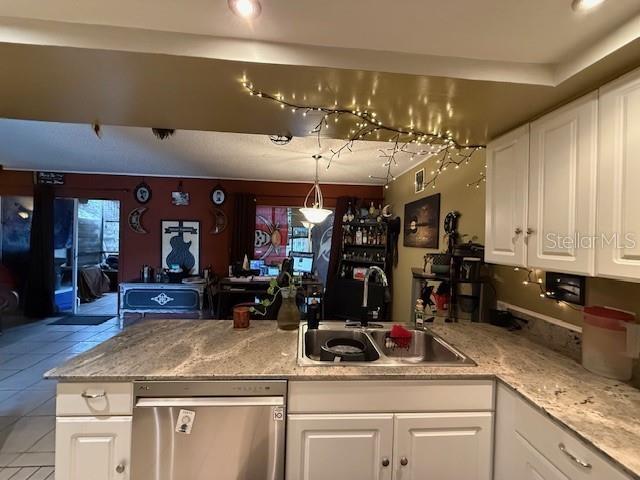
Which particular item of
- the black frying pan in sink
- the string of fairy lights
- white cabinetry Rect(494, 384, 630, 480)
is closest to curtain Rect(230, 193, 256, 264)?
the string of fairy lights

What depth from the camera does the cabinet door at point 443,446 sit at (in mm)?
1342

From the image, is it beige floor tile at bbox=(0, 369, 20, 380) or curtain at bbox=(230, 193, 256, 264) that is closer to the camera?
beige floor tile at bbox=(0, 369, 20, 380)

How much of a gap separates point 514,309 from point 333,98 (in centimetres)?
173

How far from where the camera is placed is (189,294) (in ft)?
14.9

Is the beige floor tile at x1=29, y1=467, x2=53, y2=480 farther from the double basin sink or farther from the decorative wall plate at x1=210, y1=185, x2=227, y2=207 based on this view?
the decorative wall plate at x1=210, y1=185, x2=227, y2=207

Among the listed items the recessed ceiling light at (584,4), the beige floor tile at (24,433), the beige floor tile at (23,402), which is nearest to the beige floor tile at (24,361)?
the beige floor tile at (23,402)

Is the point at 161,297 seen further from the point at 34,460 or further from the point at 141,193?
the point at 34,460

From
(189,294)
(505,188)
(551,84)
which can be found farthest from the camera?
(189,294)

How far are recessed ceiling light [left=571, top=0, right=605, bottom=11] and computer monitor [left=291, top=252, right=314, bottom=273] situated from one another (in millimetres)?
4681

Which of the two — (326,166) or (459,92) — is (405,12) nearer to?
(459,92)

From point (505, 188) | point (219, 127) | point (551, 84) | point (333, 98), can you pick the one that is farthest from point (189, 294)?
point (551, 84)

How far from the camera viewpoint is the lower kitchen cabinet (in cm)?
131

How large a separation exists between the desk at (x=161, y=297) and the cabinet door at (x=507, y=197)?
13.1 ft

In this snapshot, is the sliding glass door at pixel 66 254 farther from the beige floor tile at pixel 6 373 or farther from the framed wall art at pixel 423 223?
the framed wall art at pixel 423 223
